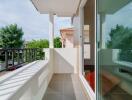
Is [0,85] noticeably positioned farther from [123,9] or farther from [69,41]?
[69,41]

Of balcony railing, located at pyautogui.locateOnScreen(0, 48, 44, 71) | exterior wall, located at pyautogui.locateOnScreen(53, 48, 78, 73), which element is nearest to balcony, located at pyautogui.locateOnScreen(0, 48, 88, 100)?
exterior wall, located at pyautogui.locateOnScreen(53, 48, 78, 73)

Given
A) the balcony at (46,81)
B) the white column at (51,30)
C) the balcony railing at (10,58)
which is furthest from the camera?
the white column at (51,30)

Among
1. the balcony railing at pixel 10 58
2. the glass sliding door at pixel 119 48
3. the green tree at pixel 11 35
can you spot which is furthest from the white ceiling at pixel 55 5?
the green tree at pixel 11 35

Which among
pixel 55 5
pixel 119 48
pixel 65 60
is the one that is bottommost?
pixel 65 60

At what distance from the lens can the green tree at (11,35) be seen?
21481mm

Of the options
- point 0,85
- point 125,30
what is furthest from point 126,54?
point 0,85

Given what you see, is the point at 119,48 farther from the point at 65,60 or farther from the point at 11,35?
the point at 11,35

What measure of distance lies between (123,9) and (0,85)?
153 centimetres

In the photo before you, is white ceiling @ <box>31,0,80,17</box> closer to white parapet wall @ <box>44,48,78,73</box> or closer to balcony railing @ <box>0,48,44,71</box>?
white parapet wall @ <box>44,48,78,73</box>

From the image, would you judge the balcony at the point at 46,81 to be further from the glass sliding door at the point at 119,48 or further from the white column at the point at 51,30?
the glass sliding door at the point at 119,48

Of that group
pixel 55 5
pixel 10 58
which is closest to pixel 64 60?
pixel 55 5

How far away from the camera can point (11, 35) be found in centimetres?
2275

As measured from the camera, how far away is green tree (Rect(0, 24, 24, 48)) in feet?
70.5

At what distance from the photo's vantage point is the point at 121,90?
182 cm
